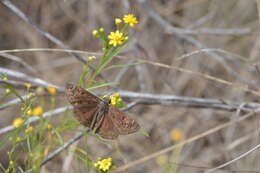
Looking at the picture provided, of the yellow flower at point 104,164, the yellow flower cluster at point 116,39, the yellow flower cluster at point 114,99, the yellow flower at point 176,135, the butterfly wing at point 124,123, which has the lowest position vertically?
the yellow flower at point 104,164

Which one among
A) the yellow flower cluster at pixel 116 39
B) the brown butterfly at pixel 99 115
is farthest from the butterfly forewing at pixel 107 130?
the yellow flower cluster at pixel 116 39

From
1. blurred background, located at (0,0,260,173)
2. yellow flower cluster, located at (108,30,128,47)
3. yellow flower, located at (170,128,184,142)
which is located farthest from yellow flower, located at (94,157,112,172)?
blurred background, located at (0,0,260,173)

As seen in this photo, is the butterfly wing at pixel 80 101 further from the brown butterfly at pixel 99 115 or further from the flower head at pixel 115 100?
the flower head at pixel 115 100

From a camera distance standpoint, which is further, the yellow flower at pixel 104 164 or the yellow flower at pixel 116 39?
the yellow flower at pixel 116 39

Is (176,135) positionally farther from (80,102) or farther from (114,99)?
(80,102)

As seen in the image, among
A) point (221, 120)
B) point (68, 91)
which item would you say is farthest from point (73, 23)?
point (68, 91)

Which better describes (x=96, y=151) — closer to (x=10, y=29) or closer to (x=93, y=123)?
(x=10, y=29)

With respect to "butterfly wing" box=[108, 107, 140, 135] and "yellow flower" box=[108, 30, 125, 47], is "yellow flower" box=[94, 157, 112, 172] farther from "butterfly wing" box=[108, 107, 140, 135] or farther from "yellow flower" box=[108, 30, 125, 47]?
"yellow flower" box=[108, 30, 125, 47]
